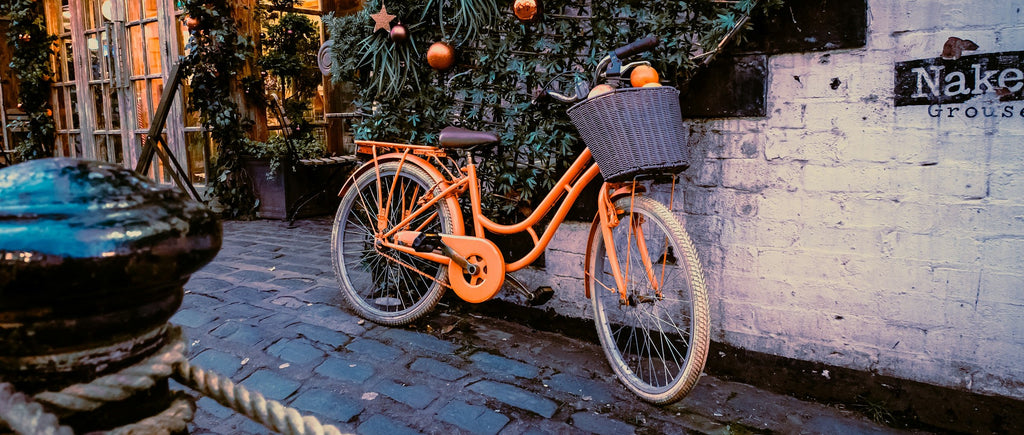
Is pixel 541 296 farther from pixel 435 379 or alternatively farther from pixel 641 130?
pixel 641 130

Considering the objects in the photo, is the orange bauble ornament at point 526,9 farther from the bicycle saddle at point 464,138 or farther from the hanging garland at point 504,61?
the bicycle saddle at point 464,138

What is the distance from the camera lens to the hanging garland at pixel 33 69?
847 centimetres

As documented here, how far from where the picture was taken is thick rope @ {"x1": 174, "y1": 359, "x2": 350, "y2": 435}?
2.73 ft

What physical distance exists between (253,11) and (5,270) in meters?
7.19

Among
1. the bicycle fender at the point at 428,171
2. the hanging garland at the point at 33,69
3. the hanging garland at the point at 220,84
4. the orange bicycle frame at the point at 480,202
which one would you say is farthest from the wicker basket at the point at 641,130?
the hanging garland at the point at 33,69

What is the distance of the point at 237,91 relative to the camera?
6.87 meters

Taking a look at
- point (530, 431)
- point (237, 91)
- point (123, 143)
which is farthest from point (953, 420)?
point (123, 143)

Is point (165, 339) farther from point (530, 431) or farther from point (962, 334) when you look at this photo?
point (962, 334)

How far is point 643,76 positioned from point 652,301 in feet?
2.88

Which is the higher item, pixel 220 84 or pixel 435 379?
pixel 220 84

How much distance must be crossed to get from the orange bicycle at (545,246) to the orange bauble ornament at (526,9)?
514mm

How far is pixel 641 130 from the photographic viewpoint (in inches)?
87.2

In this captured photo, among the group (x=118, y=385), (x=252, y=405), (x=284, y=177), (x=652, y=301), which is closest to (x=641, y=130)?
(x=652, y=301)

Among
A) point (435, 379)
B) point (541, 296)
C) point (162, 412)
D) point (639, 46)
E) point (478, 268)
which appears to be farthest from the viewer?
point (541, 296)
